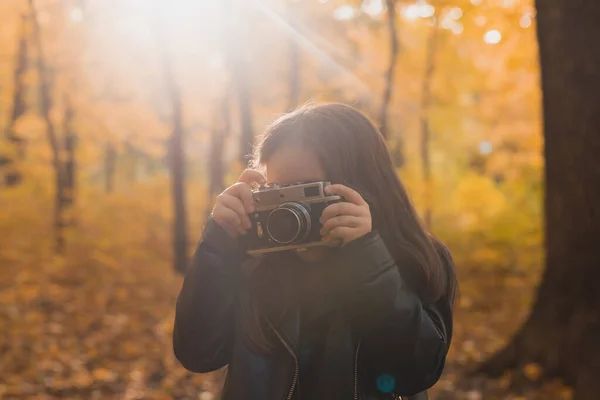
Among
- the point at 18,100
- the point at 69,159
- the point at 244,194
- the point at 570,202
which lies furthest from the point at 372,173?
the point at 18,100

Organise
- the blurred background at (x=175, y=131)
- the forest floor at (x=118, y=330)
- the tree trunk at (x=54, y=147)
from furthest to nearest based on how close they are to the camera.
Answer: the tree trunk at (x=54, y=147), the blurred background at (x=175, y=131), the forest floor at (x=118, y=330)

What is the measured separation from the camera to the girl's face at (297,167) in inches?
61.3

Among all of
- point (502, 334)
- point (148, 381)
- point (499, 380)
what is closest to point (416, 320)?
point (499, 380)

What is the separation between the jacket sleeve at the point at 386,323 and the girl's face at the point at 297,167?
0.16m

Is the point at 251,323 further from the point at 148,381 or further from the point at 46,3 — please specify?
the point at 46,3

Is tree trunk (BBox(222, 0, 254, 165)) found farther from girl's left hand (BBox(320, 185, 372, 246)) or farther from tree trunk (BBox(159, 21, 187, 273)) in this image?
girl's left hand (BBox(320, 185, 372, 246))

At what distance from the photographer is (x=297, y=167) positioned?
1.57 m

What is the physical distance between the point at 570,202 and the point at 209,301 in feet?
11.2

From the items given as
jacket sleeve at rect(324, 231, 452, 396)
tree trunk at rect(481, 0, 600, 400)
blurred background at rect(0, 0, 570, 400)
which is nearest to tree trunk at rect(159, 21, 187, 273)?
blurred background at rect(0, 0, 570, 400)

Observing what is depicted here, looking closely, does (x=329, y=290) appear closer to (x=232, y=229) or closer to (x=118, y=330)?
(x=232, y=229)

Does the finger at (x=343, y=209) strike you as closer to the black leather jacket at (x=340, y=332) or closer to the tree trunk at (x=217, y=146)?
the black leather jacket at (x=340, y=332)

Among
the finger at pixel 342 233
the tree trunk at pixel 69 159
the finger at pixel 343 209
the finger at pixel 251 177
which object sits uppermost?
the tree trunk at pixel 69 159

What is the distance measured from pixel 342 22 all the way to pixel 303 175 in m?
10.0

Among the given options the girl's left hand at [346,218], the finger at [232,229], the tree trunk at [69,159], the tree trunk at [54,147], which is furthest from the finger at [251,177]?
the tree trunk at [69,159]
